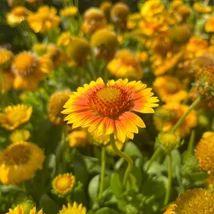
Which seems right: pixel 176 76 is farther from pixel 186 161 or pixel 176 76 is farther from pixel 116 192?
pixel 116 192

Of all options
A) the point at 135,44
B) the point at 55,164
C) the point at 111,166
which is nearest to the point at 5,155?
the point at 55,164

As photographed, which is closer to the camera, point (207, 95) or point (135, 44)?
point (207, 95)

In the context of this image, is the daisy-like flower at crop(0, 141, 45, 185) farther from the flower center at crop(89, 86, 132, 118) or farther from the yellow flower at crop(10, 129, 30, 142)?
the flower center at crop(89, 86, 132, 118)

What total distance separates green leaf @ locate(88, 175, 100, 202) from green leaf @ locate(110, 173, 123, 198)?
11cm

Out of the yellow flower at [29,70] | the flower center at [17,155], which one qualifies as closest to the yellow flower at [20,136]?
the flower center at [17,155]

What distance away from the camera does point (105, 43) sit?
1514 mm

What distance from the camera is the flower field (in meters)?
0.81

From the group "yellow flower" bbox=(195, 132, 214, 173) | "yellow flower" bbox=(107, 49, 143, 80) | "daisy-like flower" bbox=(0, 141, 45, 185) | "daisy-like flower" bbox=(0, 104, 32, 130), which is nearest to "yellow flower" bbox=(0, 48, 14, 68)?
"daisy-like flower" bbox=(0, 104, 32, 130)

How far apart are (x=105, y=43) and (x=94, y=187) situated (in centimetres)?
61

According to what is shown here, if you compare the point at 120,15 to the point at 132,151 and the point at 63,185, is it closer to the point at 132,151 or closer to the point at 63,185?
the point at 132,151

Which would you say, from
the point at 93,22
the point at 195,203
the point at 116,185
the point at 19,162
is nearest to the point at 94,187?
the point at 116,185

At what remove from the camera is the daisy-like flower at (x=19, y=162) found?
42.9 inches

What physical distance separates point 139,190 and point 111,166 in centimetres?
23

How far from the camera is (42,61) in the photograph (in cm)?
150
